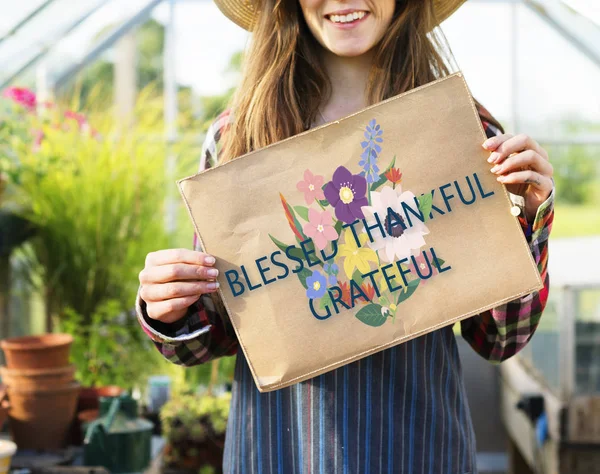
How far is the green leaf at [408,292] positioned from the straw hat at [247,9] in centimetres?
56

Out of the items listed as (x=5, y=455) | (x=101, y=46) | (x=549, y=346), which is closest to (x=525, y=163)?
(x=5, y=455)

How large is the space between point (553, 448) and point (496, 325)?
1.72m

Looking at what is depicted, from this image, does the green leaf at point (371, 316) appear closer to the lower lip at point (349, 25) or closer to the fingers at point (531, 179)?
the fingers at point (531, 179)

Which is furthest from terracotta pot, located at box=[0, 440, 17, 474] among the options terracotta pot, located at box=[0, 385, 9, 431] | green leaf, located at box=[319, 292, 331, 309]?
green leaf, located at box=[319, 292, 331, 309]

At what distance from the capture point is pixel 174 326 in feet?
3.87

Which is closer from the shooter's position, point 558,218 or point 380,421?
point 380,421

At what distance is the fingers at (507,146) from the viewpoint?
43.4 inches

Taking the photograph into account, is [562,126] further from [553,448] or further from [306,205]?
[306,205]

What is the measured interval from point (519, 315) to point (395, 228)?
225mm

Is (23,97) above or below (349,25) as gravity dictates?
above

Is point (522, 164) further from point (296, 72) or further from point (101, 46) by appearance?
point (101, 46)

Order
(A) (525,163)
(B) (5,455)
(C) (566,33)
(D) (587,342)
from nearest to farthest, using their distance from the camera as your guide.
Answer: (A) (525,163) < (B) (5,455) < (D) (587,342) < (C) (566,33)

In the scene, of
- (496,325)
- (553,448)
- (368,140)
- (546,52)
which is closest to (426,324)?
(496,325)

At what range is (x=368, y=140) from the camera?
1156 millimetres
